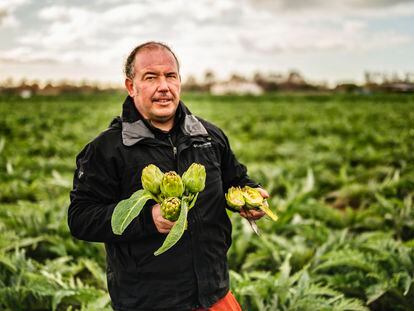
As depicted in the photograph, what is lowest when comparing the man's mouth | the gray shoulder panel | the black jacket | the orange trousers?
the orange trousers

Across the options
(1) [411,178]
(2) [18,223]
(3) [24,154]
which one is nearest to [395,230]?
(1) [411,178]

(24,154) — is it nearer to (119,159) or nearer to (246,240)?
(246,240)

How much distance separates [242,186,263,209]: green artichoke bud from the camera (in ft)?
5.29

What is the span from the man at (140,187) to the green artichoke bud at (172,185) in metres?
0.37

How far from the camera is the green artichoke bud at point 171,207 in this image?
52.2 inches

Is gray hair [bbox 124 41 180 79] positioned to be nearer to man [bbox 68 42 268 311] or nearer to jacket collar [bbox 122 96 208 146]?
man [bbox 68 42 268 311]

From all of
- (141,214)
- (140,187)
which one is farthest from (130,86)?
(141,214)

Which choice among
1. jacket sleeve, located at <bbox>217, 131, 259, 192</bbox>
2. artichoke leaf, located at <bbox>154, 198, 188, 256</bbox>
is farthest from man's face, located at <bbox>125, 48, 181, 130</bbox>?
artichoke leaf, located at <bbox>154, 198, 188, 256</bbox>

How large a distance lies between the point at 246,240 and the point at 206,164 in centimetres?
219

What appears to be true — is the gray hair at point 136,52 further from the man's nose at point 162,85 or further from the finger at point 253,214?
the finger at point 253,214

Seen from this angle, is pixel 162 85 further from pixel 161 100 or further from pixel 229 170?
pixel 229 170

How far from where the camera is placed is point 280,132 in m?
11.8

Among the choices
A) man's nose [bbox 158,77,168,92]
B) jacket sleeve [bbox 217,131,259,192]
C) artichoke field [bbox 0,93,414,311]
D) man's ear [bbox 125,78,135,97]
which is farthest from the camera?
artichoke field [bbox 0,93,414,311]

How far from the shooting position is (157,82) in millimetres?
1749
